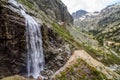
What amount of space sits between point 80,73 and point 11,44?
20.3 m

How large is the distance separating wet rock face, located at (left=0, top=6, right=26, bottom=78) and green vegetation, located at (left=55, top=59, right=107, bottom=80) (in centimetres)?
1081

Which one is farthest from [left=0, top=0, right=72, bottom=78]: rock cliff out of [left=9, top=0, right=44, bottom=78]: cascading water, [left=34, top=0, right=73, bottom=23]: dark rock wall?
[left=34, top=0, right=73, bottom=23]: dark rock wall

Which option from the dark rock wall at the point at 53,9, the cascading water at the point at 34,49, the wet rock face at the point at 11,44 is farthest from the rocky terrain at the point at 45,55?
the dark rock wall at the point at 53,9

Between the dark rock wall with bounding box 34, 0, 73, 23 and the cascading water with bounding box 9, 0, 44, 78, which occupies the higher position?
the dark rock wall with bounding box 34, 0, 73, 23

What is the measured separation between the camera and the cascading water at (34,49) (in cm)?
6988

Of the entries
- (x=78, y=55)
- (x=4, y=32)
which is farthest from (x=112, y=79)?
(x=4, y=32)

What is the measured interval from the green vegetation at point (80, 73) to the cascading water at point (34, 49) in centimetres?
616

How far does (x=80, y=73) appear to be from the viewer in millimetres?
73375

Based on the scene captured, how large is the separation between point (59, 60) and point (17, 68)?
1438 centimetres

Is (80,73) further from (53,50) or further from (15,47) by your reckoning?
(15,47)

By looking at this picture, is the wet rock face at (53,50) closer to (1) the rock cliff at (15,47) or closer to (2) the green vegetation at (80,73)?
(1) the rock cliff at (15,47)

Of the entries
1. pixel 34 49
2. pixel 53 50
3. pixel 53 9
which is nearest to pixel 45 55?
pixel 53 50

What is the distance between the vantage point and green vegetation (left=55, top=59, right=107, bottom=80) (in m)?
71.2

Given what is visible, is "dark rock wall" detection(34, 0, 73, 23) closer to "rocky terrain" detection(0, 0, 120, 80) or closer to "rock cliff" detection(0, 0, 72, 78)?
"rocky terrain" detection(0, 0, 120, 80)
